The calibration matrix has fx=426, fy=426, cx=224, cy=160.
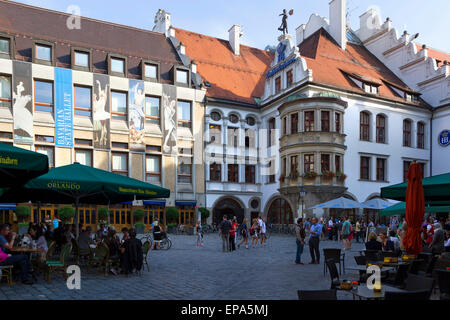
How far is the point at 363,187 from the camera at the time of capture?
3378cm

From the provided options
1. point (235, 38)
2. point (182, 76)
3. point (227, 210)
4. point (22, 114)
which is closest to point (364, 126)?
point (227, 210)

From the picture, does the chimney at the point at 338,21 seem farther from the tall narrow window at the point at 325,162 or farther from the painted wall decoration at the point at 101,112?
the painted wall decoration at the point at 101,112

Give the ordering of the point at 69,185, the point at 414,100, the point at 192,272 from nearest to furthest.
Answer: the point at 69,185
the point at 192,272
the point at 414,100

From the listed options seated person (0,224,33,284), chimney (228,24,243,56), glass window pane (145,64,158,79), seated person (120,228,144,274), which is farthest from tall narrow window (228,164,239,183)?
seated person (0,224,33,284)

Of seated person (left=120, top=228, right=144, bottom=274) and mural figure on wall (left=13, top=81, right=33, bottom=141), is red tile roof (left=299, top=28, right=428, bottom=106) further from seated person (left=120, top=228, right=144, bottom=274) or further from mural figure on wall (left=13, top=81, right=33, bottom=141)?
seated person (left=120, top=228, right=144, bottom=274)

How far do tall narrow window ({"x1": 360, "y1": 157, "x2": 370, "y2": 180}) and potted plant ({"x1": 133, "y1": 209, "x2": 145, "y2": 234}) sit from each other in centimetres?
1764

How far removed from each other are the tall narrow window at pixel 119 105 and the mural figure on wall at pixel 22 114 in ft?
19.5

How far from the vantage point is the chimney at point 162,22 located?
Answer: 39369 mm

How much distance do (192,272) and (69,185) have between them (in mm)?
4173

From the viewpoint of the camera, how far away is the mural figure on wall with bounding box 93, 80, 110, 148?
32000 millimetres

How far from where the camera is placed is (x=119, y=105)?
3325 cm

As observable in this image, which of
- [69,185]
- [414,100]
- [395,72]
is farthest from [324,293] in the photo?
[395,72]

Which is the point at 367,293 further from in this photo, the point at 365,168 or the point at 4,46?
the point at 4,46
